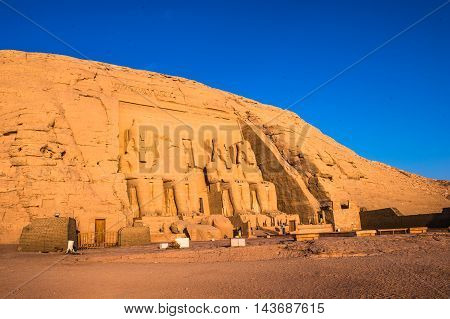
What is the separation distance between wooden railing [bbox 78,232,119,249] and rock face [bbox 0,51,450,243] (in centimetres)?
36

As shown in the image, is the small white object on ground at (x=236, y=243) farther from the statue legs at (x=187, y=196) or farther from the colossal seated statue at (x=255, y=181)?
the colossal seated statue at (x=255, y=181)

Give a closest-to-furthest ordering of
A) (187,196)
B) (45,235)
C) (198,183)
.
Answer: (45,235)
(187,196)
(198,183)

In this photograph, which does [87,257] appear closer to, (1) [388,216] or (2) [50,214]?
(2) [50,214]

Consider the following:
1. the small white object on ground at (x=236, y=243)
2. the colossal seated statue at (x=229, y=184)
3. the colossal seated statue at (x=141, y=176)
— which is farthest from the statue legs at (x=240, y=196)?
the small white object on ground at (x=236, y=243)

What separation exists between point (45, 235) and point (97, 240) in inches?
101

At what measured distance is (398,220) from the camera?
789 inches

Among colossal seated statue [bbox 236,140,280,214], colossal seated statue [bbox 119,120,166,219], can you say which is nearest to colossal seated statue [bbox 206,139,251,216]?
colossal seated statue [bbox 236,140,280,214]

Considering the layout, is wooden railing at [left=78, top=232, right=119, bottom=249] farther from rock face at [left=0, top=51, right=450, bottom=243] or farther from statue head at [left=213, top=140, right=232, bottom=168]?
statue head at [left=213, top=140, right=232, bottom=168]

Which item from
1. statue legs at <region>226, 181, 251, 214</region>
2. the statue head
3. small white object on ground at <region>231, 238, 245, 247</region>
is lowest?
small white object on ground at <region>231, 238, 245, 247</region>

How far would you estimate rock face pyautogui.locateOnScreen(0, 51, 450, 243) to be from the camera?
51.0 ft

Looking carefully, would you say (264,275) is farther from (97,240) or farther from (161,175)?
(161,175)

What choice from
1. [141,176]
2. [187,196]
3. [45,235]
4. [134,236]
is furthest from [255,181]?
[45,235]
